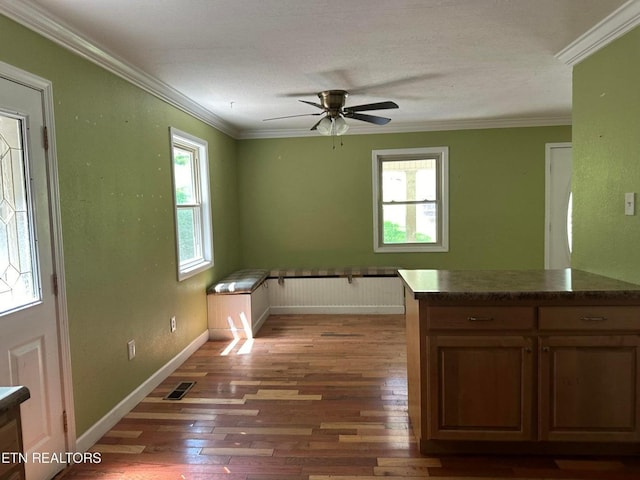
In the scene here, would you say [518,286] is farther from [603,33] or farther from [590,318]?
[603,33]

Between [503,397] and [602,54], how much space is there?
2056 millimetres

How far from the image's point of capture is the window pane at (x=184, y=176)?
12.9 ft

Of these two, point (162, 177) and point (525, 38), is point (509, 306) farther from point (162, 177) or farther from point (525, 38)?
point (162, 177)

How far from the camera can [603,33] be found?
2.37 meters

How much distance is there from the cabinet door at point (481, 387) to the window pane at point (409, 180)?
3435mm

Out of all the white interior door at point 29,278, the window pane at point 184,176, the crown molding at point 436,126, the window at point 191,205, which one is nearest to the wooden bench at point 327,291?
the window at point 191,205

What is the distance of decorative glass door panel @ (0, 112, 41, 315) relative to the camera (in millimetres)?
1916

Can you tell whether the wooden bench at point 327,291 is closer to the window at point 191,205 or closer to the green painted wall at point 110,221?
the window at point 191,205

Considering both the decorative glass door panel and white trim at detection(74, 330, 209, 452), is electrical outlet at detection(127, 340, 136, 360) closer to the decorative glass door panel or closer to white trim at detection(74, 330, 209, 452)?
white trim at detection(74, 330, 209, 452)

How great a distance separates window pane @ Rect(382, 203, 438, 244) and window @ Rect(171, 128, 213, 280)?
2.29 metres

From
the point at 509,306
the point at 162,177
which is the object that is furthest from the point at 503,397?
the point at 162,177

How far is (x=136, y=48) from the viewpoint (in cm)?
256

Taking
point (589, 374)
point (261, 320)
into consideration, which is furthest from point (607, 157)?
point (261, 320)

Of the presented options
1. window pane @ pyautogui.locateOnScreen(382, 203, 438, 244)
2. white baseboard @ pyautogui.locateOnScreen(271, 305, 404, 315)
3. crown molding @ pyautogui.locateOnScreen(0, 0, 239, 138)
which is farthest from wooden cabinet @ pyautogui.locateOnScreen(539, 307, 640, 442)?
window pane @ pyautogui.locateOnScreen(382, 203, 438, 244)
